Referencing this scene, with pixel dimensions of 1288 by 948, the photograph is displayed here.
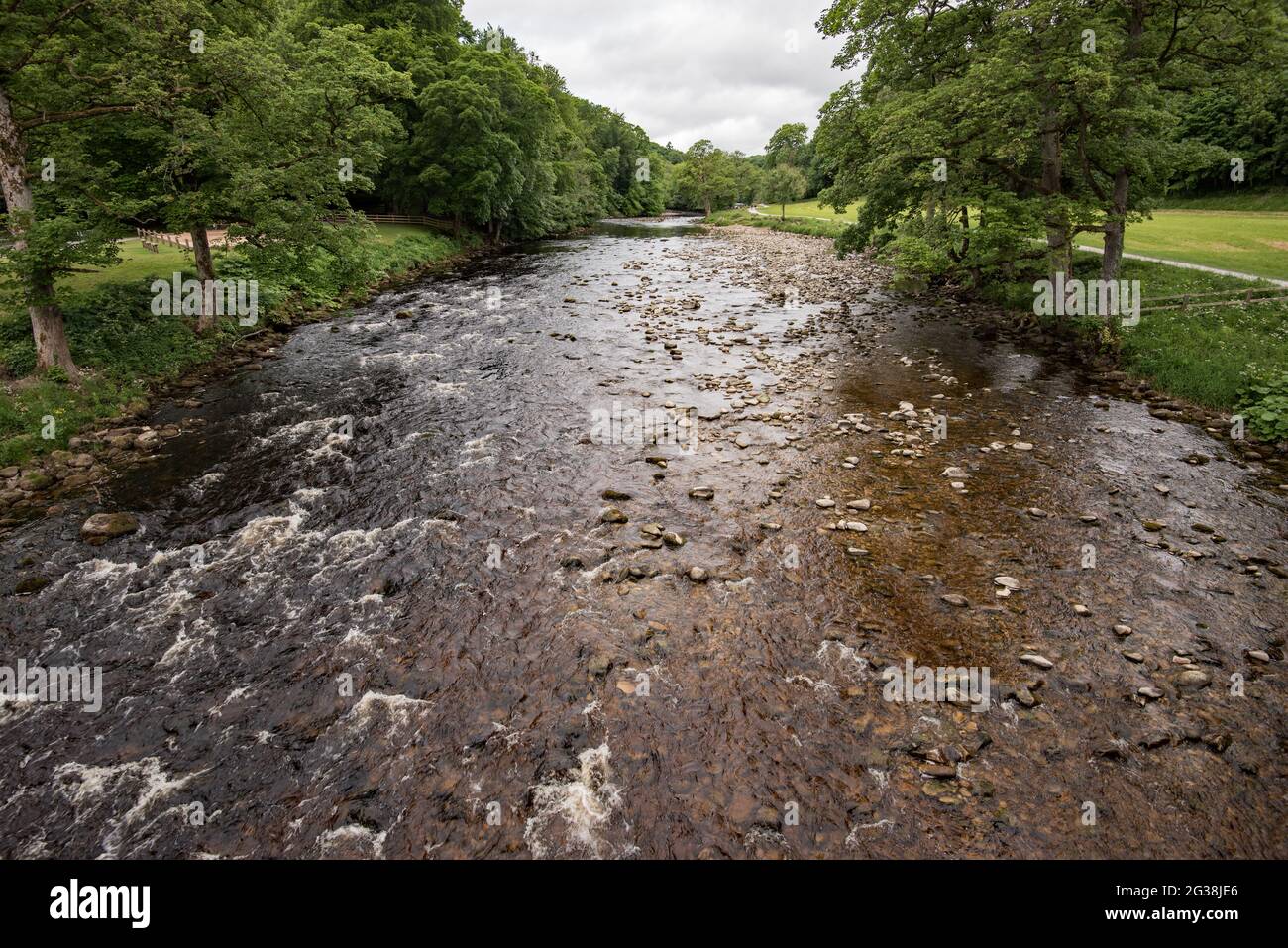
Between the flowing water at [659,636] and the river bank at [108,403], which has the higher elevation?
the river bank at [108,403]

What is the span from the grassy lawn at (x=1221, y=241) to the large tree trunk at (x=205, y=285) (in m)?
40.0

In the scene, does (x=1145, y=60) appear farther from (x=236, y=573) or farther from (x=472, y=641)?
(x=236, y=573)

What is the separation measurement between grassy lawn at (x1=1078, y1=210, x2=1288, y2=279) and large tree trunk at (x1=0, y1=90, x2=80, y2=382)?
A: 131 feet

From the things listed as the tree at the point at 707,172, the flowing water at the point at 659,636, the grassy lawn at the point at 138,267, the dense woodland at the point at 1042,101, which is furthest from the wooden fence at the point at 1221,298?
the tree at the point at 707,172

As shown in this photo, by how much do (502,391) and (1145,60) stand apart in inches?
772

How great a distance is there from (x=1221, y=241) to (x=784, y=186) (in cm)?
6087

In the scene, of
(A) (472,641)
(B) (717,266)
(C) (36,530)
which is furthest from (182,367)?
(B) (717,266)

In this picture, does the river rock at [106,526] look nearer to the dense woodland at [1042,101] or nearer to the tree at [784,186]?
the dense woodland at [1042,101]

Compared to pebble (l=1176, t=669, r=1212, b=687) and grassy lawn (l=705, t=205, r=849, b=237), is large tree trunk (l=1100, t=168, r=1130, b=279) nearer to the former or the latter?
pebble (l=1176, t=669, r=1212, b=687)

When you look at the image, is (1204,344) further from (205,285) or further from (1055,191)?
(205,285)

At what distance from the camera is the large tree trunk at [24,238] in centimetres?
1341

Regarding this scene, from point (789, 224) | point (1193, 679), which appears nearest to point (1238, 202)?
point (789, 224)

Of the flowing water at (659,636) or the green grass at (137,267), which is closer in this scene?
the flowing water at (659,636)

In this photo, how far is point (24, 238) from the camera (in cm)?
1342
